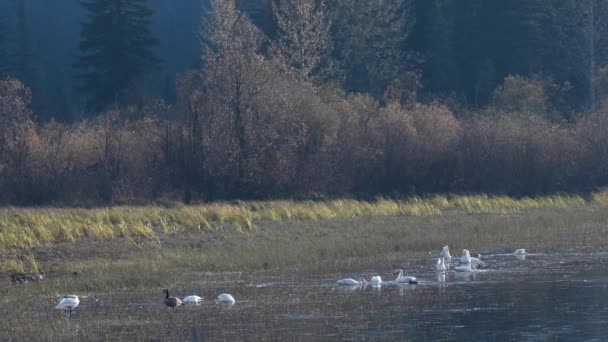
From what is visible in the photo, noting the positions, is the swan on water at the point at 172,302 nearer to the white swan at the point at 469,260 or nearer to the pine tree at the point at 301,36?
the white swan at the point at 469,260

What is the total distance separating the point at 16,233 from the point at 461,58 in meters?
43.1

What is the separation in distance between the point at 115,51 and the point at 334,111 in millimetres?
19506

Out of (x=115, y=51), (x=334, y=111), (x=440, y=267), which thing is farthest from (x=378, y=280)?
(x=115, y=51)

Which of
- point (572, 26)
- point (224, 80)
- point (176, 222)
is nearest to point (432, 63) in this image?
point (572, 26)

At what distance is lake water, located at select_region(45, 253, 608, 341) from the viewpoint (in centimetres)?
1700

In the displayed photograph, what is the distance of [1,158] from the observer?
4259cm

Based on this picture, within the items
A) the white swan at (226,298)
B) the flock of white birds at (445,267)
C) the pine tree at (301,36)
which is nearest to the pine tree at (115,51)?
the pine tree at (301,36)

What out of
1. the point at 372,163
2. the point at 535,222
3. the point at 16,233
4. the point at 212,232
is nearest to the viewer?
the point at 16,233

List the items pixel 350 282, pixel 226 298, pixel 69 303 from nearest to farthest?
pixel 69 303 < pixel 226 298 < pixel 350 282

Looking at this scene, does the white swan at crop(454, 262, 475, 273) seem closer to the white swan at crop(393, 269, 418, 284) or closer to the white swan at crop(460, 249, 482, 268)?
the white swan at crop(460, 249, 482, 268)

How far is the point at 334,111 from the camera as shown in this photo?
47.7 meters

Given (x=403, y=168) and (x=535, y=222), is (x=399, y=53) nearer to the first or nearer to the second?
(x=403, y=168)

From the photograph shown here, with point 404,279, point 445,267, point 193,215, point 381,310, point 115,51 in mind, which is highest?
point 115,51

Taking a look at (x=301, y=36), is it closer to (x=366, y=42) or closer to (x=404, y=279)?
(x=366, y=42)
